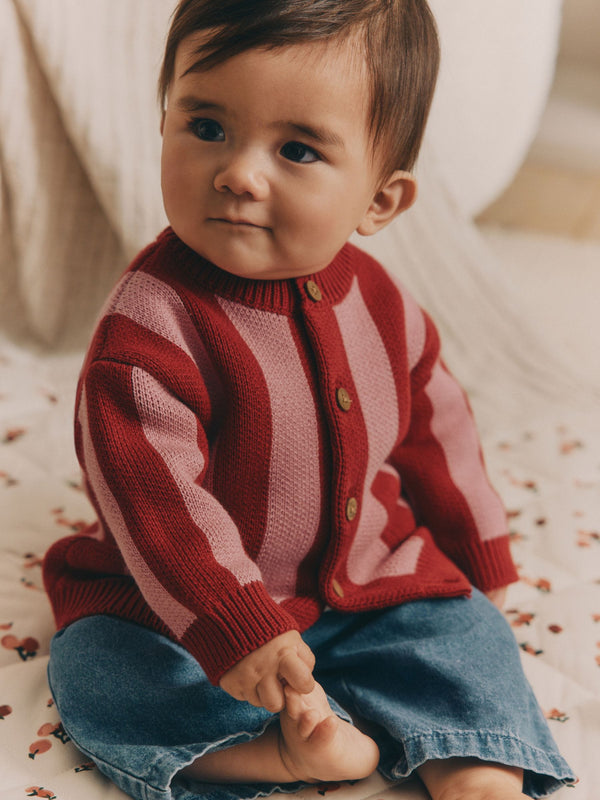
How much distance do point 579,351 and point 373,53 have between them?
1258 millimetres

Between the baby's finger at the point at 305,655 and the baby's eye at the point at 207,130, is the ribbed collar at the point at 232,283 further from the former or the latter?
the baby's finger at the point at 305,655

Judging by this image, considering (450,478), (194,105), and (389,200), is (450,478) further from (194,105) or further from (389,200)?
(194,105)

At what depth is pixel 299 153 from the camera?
0.68 meters

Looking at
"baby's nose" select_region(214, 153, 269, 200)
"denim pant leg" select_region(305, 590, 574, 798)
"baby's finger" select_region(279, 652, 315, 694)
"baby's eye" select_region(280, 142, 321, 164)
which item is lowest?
"denim pant leg" select_region(305, 590, 574, 798)

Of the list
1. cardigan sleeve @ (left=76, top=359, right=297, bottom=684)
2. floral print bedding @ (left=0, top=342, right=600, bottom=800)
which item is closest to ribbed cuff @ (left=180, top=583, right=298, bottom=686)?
cardigan sleeve @ (left=76, top=359, right=297, bottom=684)

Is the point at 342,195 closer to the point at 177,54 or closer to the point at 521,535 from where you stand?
the point at 177,54

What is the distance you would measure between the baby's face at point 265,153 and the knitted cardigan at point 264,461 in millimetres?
62

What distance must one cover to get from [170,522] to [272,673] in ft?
0.42

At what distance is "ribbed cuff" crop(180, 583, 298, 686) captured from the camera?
639 mm

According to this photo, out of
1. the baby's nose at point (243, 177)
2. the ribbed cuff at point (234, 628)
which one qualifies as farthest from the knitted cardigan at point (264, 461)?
the baby's nose at point (243, 177)

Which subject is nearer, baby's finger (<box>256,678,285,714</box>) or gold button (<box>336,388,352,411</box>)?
baby's finger (<box>256,678,285,714</box>)

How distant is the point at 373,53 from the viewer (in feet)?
2.24

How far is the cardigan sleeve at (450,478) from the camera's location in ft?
3.00

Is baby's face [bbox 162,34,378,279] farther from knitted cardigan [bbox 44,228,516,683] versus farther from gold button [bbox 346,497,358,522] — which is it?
gold button [bbox 346,497,358,522]
